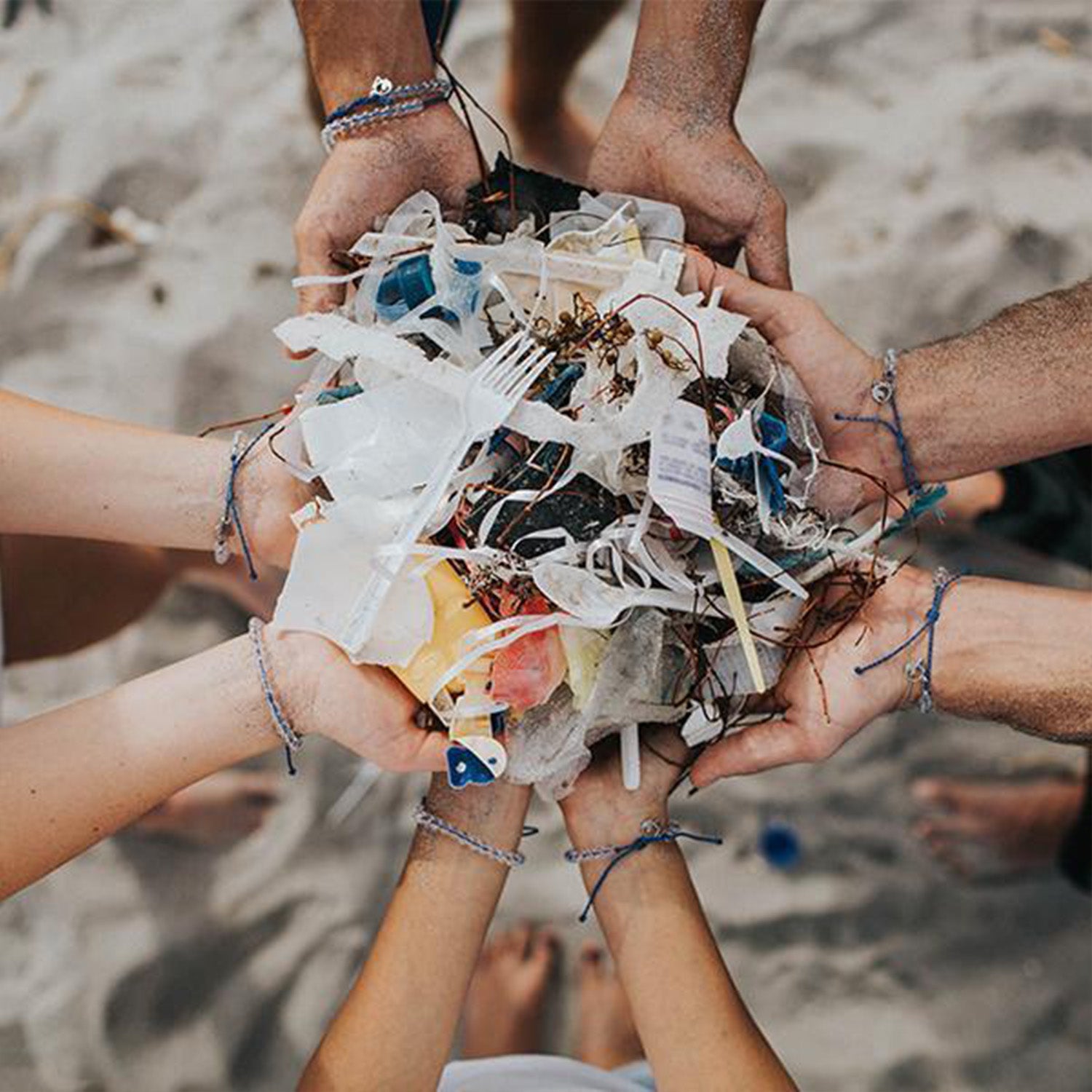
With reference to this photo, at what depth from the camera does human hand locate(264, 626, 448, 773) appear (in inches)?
63.5

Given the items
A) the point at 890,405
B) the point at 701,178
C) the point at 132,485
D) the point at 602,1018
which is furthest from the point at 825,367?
the point at 602,1018

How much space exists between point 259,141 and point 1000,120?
62.6 inches

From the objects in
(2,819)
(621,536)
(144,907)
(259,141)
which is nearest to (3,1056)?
(144,907)

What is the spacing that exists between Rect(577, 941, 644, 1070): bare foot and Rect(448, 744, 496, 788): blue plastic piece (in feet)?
3.33

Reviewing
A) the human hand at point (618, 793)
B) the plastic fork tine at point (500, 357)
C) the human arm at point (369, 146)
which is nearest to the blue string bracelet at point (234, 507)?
the human arm at point (369, 146)

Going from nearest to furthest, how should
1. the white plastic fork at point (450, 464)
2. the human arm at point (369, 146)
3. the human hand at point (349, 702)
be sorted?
1. the white plastic fork at point (450, 464)
2. the human hand at point (349, 702)
3. the human arm at point (369, 146)

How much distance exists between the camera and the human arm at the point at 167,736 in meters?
1.61

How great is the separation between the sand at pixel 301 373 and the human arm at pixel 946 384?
784mm

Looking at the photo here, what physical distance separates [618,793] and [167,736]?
2.07 feet

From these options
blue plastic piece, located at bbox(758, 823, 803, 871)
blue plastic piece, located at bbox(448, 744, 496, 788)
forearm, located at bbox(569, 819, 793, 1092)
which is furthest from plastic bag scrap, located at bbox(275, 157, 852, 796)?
blue plastic piece, located at bbox(758, 823, 803, 871)

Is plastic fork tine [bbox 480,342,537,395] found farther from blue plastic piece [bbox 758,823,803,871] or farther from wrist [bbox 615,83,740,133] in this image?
blue plastic piece [bbox 758,823,803,871]

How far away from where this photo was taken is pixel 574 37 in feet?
8.04

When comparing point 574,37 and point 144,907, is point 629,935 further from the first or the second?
point 574,37

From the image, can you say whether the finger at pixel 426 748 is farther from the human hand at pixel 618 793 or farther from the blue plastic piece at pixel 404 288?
the blue plastic piece at pixel 404 288
